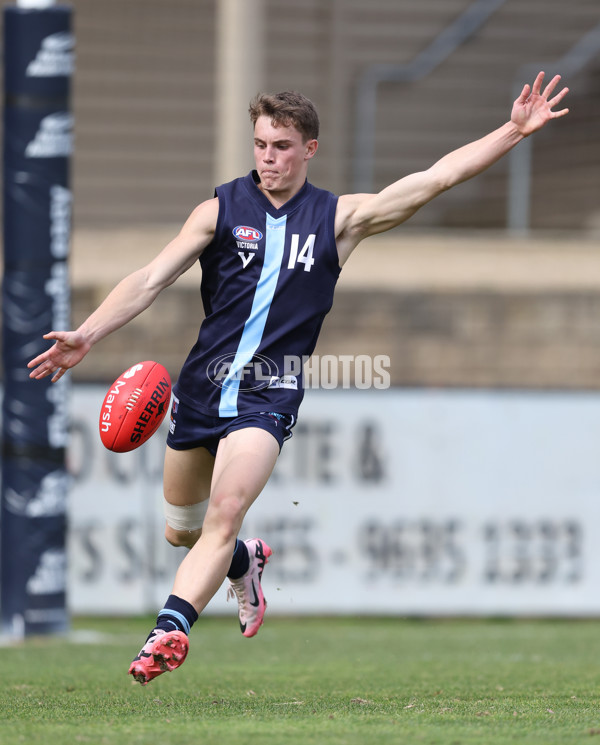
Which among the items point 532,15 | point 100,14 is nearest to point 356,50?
point 532,15

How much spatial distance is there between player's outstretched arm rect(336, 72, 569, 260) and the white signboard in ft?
18.9

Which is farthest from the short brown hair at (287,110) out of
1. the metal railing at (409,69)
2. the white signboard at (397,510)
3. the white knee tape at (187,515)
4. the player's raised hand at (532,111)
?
the metal railing at (409,69)

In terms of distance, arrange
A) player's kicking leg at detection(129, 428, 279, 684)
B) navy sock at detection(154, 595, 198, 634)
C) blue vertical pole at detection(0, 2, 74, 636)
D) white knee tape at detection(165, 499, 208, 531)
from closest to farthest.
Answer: navy sock at detection(154, 595, 198, 634), player's kicking leg at detection(129, 428, 279, 684), white knee tape at detection(165, 499, 208, 531), blue vertical pole at detection(0, 2, 74, 636)

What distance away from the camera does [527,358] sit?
12039 mm

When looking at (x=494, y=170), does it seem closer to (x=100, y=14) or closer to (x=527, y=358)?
(x=527, y=358)

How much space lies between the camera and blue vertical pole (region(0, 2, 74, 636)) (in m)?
9.17

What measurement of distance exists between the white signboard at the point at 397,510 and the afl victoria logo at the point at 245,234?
5801mm

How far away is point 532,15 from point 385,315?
384 cm

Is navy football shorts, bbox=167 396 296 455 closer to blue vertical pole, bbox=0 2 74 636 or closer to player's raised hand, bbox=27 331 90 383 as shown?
player's raised hand, bbox=27 331 90 383

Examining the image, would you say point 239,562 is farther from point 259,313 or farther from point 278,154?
point 278,154

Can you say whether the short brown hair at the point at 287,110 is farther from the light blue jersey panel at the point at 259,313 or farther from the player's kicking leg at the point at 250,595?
the player's kicking leg at the point at 250,595

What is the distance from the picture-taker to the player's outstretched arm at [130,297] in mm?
4887

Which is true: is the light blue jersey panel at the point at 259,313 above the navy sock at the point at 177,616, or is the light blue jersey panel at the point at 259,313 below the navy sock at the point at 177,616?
above

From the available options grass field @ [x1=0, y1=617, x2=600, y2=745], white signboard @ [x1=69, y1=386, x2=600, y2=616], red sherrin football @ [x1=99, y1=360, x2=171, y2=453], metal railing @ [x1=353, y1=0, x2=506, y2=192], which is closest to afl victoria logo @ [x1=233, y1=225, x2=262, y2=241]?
red sherrin football @ [x1=99, y1=360, x2=171, y2=453]
